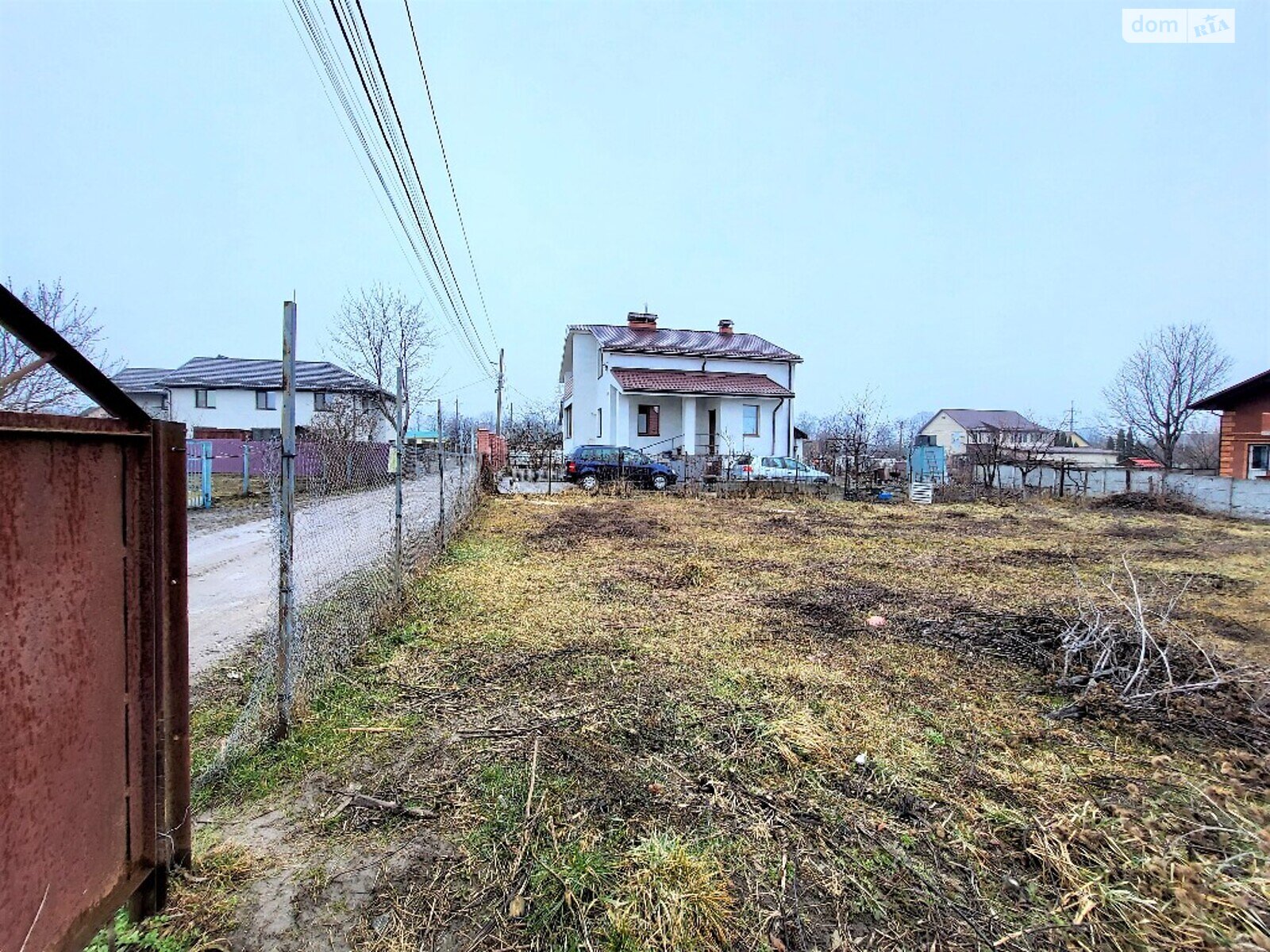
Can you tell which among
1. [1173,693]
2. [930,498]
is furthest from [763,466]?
[1173,693]

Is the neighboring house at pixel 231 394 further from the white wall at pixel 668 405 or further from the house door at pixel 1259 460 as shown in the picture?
the house door at pixel 1259 460

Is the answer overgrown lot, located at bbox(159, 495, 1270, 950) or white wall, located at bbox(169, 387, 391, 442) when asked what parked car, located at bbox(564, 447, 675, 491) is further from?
white wall, located at bbox(169, 387, 391, 442)

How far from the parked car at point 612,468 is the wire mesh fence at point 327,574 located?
41.7 feet

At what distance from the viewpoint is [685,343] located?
2827 centimetres

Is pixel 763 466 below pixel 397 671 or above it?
above

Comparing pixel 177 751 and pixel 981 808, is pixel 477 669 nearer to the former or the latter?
pixel 177 751

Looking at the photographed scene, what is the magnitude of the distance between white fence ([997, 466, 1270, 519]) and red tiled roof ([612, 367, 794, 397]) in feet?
31.9

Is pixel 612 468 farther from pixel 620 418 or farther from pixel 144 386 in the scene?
pixel 144 386

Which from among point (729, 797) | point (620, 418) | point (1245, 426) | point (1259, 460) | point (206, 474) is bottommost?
point (729, 797)

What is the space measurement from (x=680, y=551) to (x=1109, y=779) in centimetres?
651

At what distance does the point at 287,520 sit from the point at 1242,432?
27.2m

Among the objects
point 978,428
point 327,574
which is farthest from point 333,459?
point 978,428

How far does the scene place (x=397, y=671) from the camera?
420 cm

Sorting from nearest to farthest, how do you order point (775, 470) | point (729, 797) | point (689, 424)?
point (729, 797), point (775, 470), point (689, 424)
